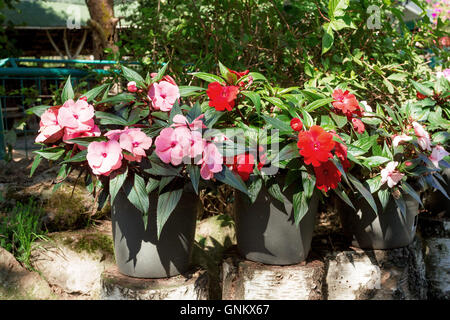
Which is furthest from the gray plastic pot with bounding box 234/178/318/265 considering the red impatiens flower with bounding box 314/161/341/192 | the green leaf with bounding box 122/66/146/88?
the green leaf with bounding box 122/66/146/88

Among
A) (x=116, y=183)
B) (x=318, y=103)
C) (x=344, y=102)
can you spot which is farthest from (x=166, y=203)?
(x=344, y=102)

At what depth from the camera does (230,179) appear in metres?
1.34

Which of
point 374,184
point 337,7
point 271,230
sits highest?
point 337,7

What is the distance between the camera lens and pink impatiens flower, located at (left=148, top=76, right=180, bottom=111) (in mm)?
1509

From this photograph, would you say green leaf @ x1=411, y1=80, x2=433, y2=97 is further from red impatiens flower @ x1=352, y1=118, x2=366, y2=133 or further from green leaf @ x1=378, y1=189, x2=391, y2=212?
green leaf @ x1=378, y1=189, x2=391, y2=212

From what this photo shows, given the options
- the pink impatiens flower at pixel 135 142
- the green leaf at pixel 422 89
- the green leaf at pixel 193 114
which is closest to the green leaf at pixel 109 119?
the pink impatiens flower at pixel 135 142

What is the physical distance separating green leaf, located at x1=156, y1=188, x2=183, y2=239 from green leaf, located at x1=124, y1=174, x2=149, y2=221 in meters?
0.04

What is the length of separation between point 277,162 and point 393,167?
60 cm

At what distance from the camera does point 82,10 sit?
31.5ft

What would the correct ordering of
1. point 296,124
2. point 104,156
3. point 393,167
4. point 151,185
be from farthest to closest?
point 393,167
point 296,124
point 151,185
point 104,156

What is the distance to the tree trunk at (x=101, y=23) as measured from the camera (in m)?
3.66

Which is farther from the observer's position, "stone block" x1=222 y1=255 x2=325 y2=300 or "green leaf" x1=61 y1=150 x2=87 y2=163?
"stone block" x1=222 y1=255 x2=325 y2=300

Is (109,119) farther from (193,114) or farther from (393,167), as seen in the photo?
(393,167)
